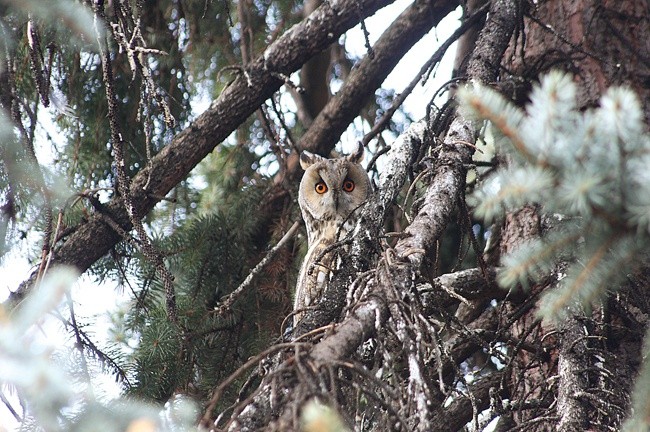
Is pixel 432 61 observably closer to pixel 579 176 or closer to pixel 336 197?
pixel 336 197

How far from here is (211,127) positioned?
297 cm

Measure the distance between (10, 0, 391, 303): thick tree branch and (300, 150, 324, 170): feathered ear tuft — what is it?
629 mm

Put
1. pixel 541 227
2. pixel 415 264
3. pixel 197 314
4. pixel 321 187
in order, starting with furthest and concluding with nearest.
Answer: pixel 321 187 < pixel 197 314 < pixel 541 227 < pixel 415 264

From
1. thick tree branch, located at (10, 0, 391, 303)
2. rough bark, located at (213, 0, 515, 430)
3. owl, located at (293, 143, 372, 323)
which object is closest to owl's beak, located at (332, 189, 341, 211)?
owl, located at (293, 143, 372, 323)

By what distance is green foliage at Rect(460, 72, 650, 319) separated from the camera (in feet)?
3.66

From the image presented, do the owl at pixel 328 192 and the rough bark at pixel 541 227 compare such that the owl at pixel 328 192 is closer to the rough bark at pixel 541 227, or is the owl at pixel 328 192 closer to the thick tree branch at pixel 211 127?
the thick tree branch at pixel 211 127

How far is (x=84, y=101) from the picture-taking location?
12.0ft

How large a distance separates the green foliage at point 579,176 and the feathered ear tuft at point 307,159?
2.47 metres

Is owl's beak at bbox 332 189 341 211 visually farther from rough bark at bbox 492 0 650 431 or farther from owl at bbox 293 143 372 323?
rough bark at bbox 492 0 650 431

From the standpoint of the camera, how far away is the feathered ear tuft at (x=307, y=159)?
146 inches

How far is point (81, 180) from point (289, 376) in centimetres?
259

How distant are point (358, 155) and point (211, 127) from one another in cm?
116

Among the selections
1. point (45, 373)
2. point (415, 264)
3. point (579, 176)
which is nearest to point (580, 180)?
point (579, 176)

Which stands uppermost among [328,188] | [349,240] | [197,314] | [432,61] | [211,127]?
[328,188]
